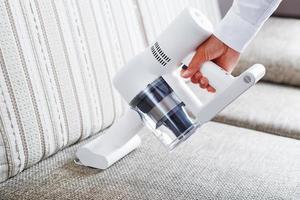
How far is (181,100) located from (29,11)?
376mm

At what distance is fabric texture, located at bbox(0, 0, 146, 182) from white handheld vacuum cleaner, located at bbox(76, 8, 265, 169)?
0.34 feet

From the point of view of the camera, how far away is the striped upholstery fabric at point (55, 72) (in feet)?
2.99

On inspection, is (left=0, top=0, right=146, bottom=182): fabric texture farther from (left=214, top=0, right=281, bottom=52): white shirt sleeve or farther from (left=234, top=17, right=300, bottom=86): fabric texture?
(left=234, top=17, right=300, bottom=86): fabric texture

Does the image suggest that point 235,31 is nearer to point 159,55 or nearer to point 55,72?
point 159,55

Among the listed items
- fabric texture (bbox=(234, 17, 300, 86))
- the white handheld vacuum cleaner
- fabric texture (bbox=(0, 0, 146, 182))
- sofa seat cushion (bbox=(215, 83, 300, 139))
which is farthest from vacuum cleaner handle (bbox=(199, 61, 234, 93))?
fabric texture (bbox=(234, 17, 300, 86))

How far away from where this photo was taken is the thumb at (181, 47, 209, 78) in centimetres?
87

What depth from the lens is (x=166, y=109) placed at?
0.90 metres

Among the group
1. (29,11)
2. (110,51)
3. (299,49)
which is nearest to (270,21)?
(299,49)

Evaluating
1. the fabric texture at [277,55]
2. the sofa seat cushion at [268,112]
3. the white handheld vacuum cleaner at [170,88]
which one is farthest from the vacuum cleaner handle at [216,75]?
the fabric texture at [277,55]

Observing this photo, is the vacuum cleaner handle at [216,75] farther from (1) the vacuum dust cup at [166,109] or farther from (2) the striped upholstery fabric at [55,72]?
(2) the striped upholstery fabric at [55,72]

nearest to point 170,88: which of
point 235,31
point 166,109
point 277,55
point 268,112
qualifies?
point 166,109

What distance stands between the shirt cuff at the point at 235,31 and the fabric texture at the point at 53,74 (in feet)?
1.18

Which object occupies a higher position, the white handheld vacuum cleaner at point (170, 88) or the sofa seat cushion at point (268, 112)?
the white handheld vacuum cleaner at point (170, 88)

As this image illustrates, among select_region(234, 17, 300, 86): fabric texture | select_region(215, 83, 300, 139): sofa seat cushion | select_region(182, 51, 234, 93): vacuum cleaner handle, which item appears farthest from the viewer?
select_region(234, 17, 300, 86): fabric texture
